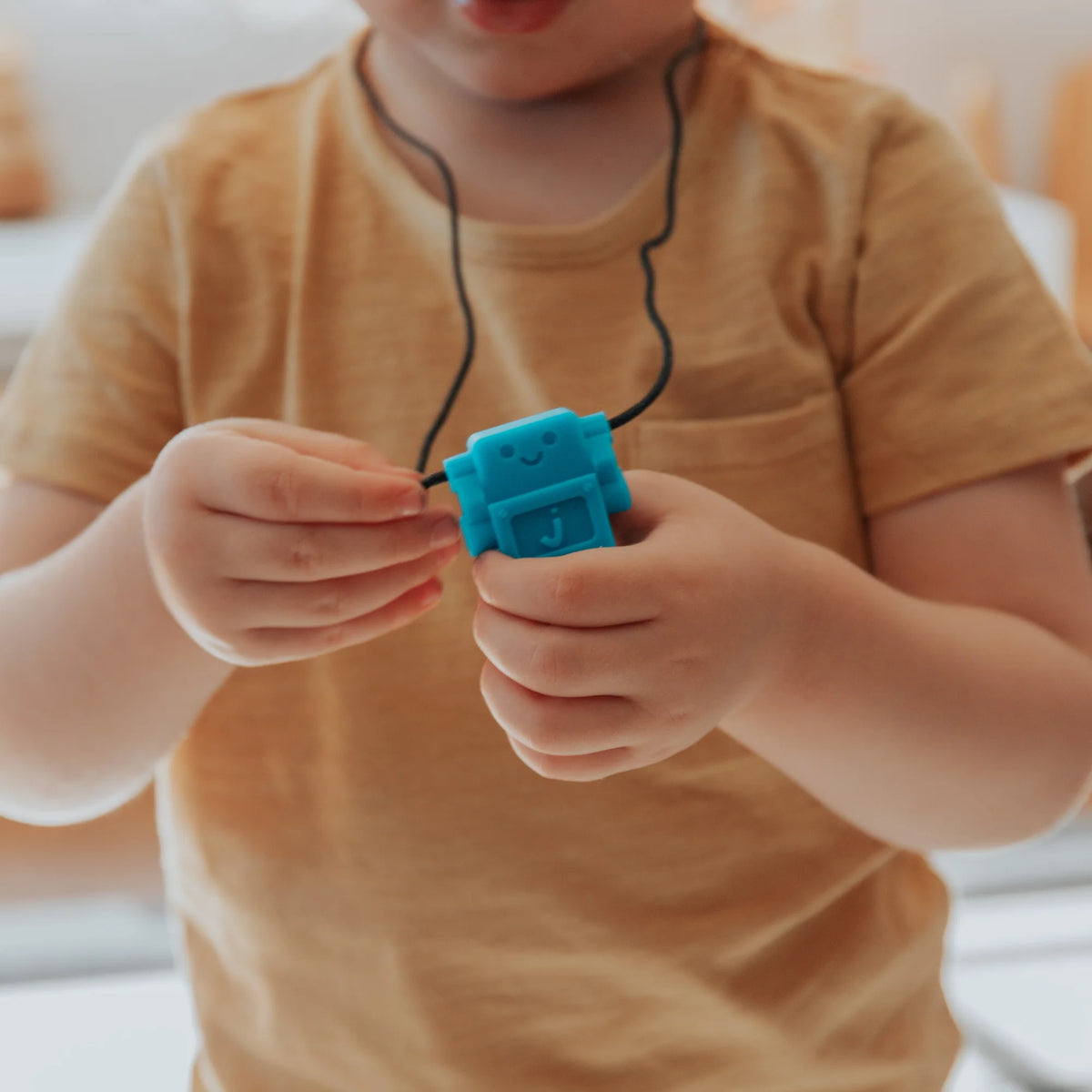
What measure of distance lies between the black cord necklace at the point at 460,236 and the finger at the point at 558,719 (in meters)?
0.12

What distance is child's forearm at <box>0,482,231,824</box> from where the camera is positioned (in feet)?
1.43

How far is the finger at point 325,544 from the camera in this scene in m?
0.35

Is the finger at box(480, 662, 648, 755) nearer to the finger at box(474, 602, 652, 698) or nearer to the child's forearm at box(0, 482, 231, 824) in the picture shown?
the finger at box(474, 602, 652, 698)

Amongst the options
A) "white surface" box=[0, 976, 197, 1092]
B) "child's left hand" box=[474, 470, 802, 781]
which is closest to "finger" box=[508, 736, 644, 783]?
"child's left hand" box=[474, 470, 802, 781]

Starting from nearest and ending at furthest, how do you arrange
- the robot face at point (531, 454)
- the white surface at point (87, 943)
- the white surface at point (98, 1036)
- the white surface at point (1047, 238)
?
1. the robot face at point (531, 454)
2. the white surface at point (98, 1036)
3. the white surface at point (87, 943)
4. the white surface at point (1047, 238)

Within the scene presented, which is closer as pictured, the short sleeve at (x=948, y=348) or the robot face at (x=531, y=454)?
the robot face at (x=531, y=454)

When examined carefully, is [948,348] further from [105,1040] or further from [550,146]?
[105,1040]

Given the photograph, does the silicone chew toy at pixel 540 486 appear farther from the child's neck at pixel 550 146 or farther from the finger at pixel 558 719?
the child's neck at pixel 550 146

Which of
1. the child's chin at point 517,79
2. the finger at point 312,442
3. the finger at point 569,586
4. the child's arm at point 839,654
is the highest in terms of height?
the child's chin at point 517,79

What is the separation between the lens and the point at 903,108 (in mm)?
508

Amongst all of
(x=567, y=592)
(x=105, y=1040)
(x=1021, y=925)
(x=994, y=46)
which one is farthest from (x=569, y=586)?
(x=994, y=46)

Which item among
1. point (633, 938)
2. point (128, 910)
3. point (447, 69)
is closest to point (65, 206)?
point (128, 910)

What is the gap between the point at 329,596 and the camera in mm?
371

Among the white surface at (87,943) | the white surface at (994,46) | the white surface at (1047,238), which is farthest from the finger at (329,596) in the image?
the white surface at (994,46)
